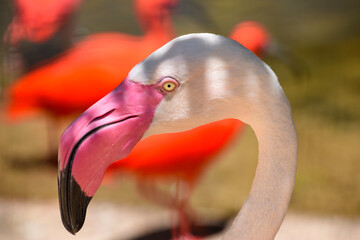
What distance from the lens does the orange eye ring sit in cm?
96

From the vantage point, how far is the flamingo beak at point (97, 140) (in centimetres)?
93

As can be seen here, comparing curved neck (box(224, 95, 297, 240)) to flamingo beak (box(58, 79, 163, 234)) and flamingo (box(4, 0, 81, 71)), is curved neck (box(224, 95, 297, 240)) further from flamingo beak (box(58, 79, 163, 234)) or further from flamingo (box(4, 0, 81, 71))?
flamingo (box(4, 0, 81, 71))

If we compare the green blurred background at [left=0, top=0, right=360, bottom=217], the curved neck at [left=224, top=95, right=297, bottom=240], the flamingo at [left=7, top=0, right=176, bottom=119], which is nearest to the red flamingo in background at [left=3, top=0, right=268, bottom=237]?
the flamingo at [left=7, top=0, right=176, bottom=119]

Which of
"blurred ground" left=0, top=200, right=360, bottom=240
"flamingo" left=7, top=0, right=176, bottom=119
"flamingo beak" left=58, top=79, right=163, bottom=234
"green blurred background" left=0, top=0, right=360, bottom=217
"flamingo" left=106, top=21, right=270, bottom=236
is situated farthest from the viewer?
"green blurred background" left=0, top=0, right=360, bottom=217

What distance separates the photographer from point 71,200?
3.10 ft

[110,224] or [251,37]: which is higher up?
[251,37]

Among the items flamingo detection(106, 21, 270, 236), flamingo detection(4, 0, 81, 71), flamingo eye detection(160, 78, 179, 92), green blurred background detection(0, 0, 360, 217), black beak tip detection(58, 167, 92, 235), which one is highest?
flamingo eye detection(160, 78, 179, 92)

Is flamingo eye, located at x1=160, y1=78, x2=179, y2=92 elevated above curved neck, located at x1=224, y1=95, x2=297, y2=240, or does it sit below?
above

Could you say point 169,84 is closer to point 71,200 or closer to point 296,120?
point 71,200

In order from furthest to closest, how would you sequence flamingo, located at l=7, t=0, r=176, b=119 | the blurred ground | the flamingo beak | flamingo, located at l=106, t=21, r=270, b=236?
the blurred ground
flamingo, located at l=7, t=0, r=176, b=119
flamingo, located at l=106, t=21, r=270, b=236
the flamingo beak

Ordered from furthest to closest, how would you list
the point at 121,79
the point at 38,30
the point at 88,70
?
the point at 38,30 < the point at 88,70 < the point at 121,79

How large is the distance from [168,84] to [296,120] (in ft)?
11.3

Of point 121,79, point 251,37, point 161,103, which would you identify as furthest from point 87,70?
point 161,103

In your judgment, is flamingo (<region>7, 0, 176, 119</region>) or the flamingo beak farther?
flamingo (<region>7, 0, 176, 119</region>)
